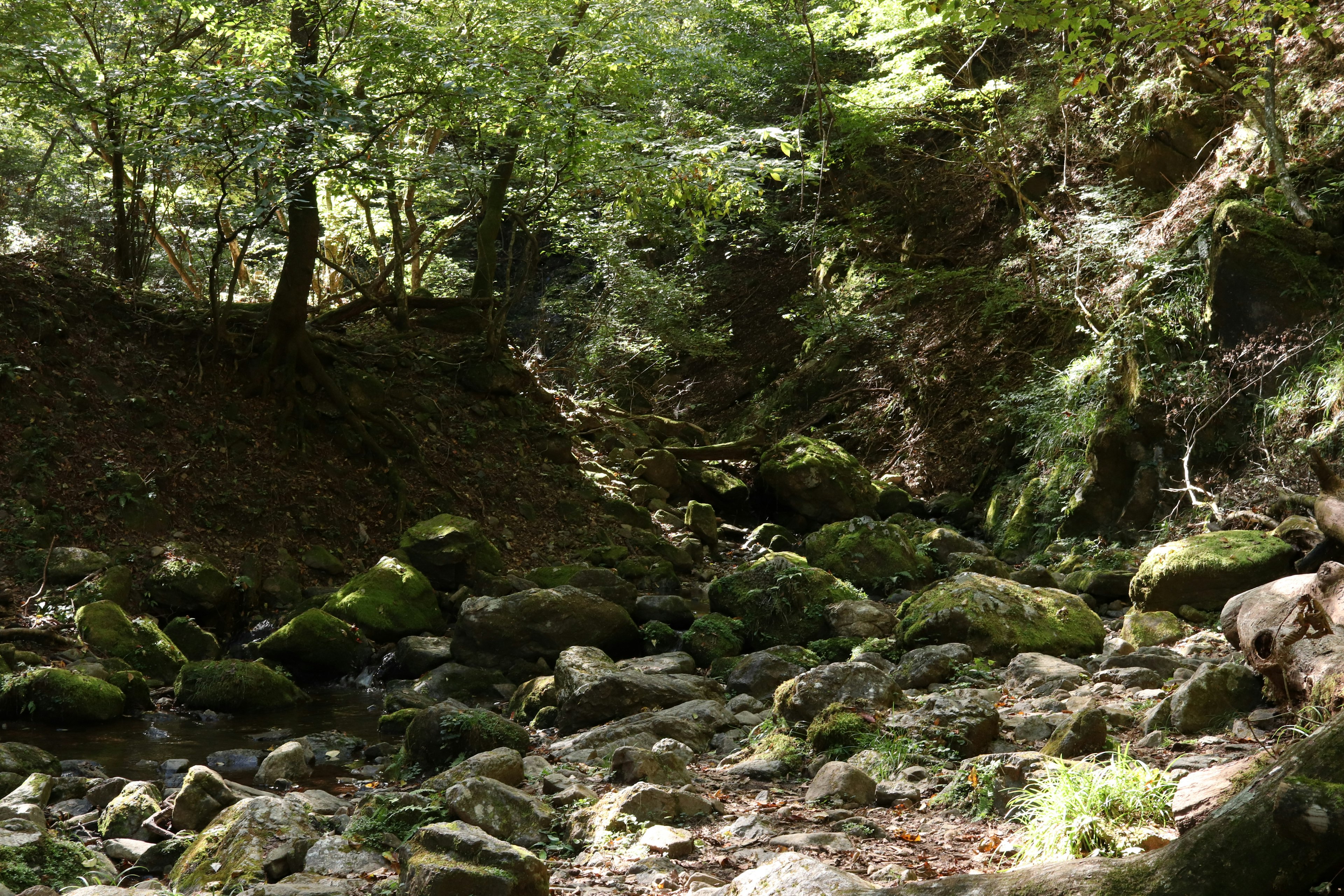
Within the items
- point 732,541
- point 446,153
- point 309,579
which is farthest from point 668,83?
point 309,579

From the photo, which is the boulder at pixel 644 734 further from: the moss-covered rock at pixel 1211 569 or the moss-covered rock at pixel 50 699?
the moss-covered rock at pixel 1211 569

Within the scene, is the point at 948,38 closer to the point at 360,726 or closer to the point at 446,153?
the point at 446,153

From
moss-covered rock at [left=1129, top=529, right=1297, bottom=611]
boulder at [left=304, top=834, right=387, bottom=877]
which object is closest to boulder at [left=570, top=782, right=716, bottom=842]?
boulder at [left=304, top=834, right=387, bottom=877]

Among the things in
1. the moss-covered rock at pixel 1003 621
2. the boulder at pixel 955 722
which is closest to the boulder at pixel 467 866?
the boulder at pixel 955 722

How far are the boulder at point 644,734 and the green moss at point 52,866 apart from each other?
2.37 m

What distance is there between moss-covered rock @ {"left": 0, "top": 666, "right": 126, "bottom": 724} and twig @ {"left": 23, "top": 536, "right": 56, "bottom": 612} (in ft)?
4.64

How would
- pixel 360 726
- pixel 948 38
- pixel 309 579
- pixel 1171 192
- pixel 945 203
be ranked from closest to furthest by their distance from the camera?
1. pixel 360 726
2. pixel 309 579
3. pixel 1171 192
4. pixel 948 38
5. pixel 945 203

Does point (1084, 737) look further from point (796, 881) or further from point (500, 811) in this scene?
point (500, 811)

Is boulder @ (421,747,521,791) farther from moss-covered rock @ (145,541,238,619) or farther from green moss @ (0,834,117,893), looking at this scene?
moss-covered rock @ (145,541,238,619)

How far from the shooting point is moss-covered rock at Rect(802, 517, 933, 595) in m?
10.2

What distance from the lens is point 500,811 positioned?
14.0 ft

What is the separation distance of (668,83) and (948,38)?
17.6 ft

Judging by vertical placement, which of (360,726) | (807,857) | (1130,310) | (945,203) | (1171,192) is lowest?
(360,726)

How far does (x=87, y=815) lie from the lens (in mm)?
4645
